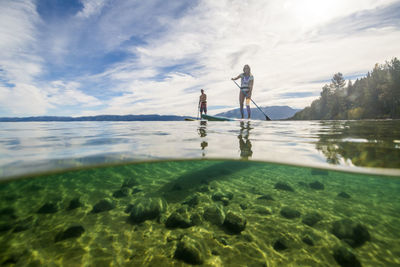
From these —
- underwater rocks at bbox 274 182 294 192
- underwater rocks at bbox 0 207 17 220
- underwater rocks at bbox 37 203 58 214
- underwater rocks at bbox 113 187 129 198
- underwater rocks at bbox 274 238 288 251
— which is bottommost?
underwater rocks at bbox 274 182 294 192

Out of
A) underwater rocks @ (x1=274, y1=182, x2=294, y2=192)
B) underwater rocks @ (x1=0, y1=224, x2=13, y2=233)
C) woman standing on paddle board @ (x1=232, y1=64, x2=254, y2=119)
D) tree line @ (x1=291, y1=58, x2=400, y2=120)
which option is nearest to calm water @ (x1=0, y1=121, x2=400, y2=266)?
underwater rocks @ (x1=0, y1=224, x2=13, y2=233)

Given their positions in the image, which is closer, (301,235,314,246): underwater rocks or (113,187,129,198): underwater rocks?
(301,235,314,246): underwater rocks

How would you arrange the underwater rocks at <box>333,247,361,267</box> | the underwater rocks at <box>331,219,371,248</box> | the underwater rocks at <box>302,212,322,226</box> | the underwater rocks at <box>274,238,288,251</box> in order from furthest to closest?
the underwater rocks at <box>302,212,322,226</box>
the underwater rocks at <box>331,219,371,248</box>
the underwater rocks at <box>274,238,288,251</box>
the underwater rocks at <box>333,247,361,267</box>

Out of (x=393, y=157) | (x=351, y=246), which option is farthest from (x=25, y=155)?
(x=393, y=157)

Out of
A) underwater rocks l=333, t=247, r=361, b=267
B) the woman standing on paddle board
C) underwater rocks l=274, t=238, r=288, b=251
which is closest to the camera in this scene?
underwater rocks l=333, t=247, r=361, b=267

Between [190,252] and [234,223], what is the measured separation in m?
1.55

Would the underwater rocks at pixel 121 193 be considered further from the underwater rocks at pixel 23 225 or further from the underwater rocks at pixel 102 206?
the underwater rocks at pixel 23 225

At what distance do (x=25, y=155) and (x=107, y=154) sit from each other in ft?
7.04

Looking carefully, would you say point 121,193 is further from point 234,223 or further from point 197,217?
point 234,223

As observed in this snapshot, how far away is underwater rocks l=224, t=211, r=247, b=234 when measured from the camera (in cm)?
460

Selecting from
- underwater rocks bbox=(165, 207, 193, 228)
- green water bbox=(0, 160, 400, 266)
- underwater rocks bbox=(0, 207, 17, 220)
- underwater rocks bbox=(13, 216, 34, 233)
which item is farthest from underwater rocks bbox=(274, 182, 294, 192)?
underwater rocks bbox=(0, 207, 17, 220)

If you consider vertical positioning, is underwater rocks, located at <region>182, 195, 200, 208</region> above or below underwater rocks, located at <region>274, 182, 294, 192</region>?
above

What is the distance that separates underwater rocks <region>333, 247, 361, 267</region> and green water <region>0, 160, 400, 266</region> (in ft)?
0.09

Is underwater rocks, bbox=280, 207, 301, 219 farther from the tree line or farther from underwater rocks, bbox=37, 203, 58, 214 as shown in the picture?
the tree line
